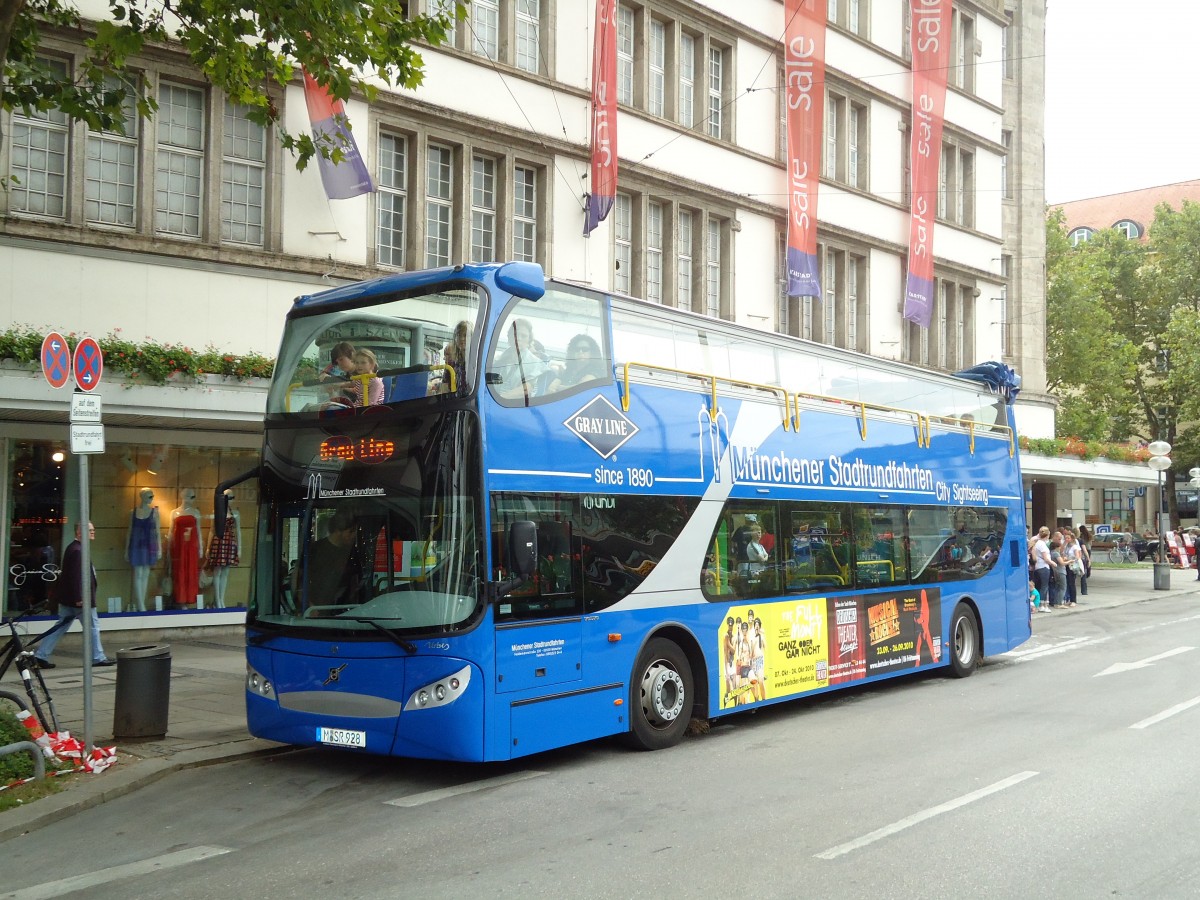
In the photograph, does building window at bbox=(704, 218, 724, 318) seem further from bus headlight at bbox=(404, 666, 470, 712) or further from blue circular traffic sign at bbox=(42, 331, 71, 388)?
bus headlight at bbox=(404, 666, 470, 712)

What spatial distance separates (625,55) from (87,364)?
16560 millimetres

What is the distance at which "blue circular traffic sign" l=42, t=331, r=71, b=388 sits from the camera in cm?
962

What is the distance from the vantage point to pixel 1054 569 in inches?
1094

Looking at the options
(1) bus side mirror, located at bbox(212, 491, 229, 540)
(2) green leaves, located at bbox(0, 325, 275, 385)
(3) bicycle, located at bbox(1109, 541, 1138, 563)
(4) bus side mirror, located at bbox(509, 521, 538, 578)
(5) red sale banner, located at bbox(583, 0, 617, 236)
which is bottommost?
(3) bicycle, located at bbox(1109, 541, 1138, 563)

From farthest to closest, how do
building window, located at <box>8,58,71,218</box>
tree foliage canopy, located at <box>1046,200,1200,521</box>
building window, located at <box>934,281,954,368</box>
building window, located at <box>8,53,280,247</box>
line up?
tree foliage canopy, located at <box>1046,200,1200,521</box> → building window, located at <box>934,281,954,368</box> → building window, located at <box>8,53,280,247</box> → building window, located at <box>8,58,71,218</box>

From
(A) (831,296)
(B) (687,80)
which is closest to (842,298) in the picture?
(A) (831,296)

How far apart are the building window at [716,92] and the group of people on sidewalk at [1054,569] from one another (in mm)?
11598

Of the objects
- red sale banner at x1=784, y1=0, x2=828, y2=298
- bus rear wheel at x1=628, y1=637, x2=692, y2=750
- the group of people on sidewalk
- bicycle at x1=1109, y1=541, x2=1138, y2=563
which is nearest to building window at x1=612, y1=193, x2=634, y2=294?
red sale banner at x1=784, y1=0, x2=828, y2=298

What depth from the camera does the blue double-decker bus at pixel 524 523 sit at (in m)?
8.80

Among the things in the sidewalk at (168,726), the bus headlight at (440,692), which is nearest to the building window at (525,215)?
the sidewalk at (168,726)

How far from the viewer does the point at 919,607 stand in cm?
1464

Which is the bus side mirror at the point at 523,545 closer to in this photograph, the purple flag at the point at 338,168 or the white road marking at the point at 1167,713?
the white road marking at the point at 1167,713

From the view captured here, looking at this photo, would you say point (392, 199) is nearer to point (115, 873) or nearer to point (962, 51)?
point (115, 873)

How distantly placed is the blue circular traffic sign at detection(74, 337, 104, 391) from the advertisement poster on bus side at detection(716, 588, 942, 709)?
5710 mm
